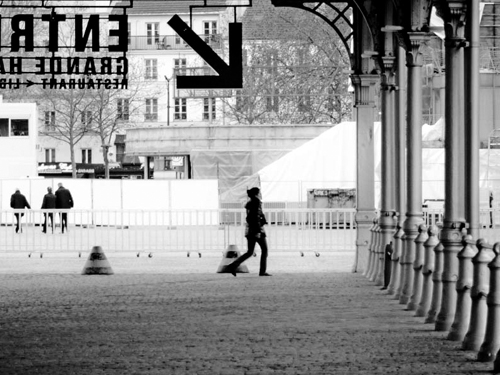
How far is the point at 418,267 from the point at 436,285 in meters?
1.94

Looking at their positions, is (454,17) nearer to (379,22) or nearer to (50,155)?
(379,22)

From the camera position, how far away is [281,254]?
123 ft

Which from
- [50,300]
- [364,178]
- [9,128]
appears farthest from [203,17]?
[50,300]

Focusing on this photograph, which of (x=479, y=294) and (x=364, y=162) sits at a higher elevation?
(x=364, y=162)

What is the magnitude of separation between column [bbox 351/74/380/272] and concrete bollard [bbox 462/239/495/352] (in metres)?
14.6

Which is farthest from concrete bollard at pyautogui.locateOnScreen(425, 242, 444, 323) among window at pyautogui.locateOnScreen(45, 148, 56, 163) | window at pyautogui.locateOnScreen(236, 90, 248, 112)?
window at pyautogui.locateOnScreen(45, 148, 56, 163)

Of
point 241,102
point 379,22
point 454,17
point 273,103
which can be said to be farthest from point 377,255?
point 241,102

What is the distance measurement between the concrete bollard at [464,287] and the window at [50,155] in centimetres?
10534

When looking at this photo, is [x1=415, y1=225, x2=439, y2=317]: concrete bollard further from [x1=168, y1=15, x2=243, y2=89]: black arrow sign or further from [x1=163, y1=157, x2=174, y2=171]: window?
[x1=163, y1=157, x2=174, y2=171]: window

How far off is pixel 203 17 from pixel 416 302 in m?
97.7

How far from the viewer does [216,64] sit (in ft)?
89.4

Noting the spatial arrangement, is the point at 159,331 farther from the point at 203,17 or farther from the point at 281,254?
the point at 203,17

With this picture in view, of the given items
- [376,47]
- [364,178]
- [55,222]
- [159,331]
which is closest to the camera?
[159,331]

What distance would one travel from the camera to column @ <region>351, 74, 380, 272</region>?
2889cm
